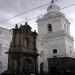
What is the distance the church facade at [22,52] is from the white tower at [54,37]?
9714 millimetres

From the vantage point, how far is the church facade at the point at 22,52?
976 inches

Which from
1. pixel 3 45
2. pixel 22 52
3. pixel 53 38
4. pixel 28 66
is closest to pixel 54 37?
pixel 53 38

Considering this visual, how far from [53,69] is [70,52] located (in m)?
8.84

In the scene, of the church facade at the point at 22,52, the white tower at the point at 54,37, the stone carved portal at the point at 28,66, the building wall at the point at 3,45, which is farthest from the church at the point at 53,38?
the building wall at the point at 3,45

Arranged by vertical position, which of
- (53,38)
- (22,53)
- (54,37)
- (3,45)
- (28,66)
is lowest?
→ (28,66)

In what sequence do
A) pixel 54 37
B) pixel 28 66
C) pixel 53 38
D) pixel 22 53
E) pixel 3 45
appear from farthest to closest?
pixel 53 38
pixel 54 37
pixel 3 45
pixel 28 66
pixel 22 53

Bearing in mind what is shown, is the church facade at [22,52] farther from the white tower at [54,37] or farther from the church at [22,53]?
the white tower at [54,37]

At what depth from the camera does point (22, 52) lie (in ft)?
83.4

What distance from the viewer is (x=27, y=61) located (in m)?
26.6

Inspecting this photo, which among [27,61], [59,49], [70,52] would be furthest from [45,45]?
[27,61]

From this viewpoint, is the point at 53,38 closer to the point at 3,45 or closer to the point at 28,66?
the point at 3,45

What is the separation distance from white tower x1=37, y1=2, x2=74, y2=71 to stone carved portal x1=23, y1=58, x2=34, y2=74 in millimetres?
9867

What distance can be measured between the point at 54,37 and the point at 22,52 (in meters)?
14.8

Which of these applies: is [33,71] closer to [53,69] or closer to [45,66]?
[53,69]
